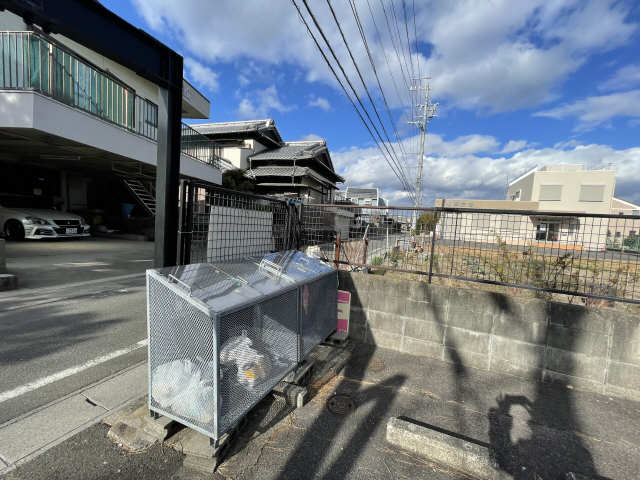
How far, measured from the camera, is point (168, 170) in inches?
107

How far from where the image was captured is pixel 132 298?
5.35m

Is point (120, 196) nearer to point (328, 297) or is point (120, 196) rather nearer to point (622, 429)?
point (328, 297)

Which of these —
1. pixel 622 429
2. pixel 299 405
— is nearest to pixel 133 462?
pixel 299 405

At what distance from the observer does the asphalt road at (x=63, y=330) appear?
2.71 m

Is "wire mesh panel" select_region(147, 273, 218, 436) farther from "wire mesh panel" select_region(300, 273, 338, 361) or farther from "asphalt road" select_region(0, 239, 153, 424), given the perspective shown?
"asphalt road" select_region(0, 239, 153, 424)

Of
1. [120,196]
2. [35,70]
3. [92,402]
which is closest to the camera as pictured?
[92,402]

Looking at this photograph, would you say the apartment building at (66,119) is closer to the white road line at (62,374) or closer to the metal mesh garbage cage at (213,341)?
the metal mesh garbage cage at (213,341)

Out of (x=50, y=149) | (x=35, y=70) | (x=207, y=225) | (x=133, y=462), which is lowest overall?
(x=133, y=462)

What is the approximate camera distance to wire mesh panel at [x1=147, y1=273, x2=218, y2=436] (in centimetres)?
186

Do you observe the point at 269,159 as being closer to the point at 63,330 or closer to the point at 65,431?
the point at 63,330

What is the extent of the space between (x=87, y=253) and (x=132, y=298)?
5865mm

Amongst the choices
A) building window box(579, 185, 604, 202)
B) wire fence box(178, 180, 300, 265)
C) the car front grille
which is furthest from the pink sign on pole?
building window box(579, 185, 604, 202)

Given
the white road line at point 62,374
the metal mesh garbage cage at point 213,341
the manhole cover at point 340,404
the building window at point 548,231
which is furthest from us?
the building window at point 548,231

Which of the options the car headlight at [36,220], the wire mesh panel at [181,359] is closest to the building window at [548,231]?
the wire mesh panel at [181,359]
